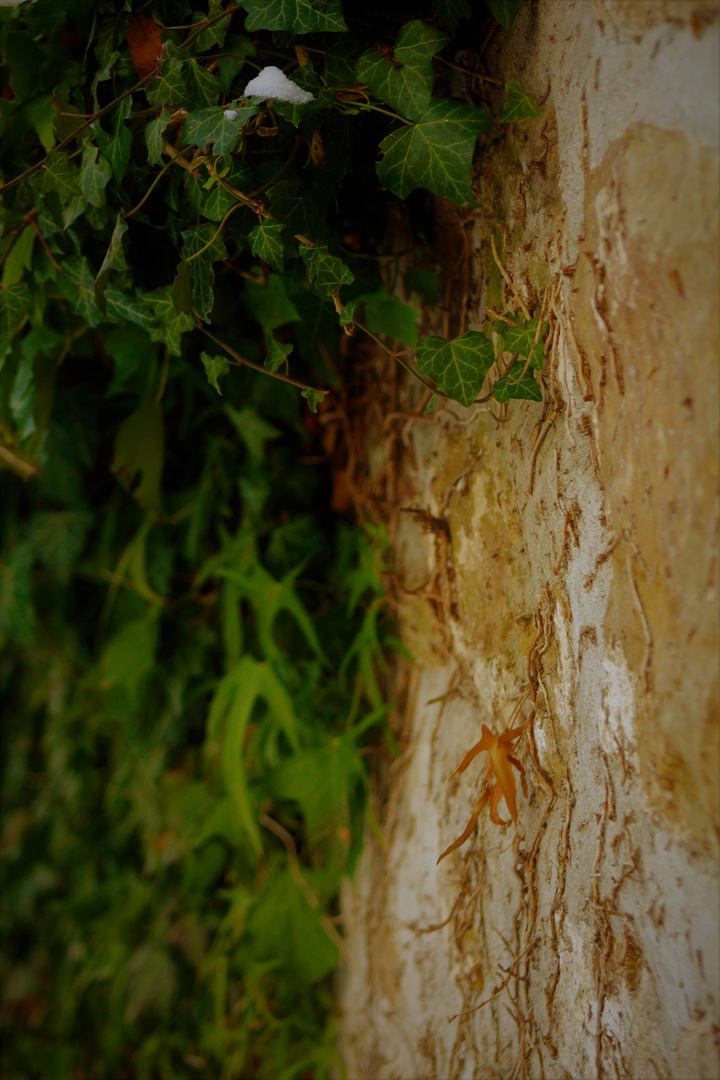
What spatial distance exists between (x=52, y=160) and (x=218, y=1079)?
1556 mm

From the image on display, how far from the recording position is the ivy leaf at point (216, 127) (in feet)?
1.73

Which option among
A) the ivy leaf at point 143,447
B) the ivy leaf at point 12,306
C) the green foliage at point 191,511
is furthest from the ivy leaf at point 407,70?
the ivy leaf at point 143,447

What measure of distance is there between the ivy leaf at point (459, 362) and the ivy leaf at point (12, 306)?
47 centimetres

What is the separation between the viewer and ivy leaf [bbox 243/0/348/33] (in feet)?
1.72

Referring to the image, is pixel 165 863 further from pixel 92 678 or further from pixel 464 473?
pixel 464 473

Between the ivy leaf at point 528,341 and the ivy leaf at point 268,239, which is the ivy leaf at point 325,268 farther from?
the ivy leaf at point 528,341

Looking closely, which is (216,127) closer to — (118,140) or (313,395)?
(118,140)

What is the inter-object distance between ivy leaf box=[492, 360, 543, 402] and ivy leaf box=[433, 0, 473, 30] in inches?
11.6

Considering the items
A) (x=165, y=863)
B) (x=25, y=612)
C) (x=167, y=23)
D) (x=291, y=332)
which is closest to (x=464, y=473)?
(x=291, y=332)

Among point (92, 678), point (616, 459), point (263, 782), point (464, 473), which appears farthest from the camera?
point (92, 678)

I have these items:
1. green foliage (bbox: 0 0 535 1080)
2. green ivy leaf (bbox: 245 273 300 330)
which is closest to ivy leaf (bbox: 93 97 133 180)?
green foliage (bbox: 0 0 535 1080)

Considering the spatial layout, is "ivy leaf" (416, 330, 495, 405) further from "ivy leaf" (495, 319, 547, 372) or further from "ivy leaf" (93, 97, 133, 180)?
"ivy leaf" (93, 97, 133, 180)

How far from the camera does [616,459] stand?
0.50m

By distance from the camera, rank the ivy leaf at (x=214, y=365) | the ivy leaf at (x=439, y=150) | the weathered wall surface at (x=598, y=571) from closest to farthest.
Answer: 1. the weathered wall surface at (x=598, y=571)
2. the ivy leaf at (x=439, y=150)
3. the ivy leaf at (x=214, y=365)
